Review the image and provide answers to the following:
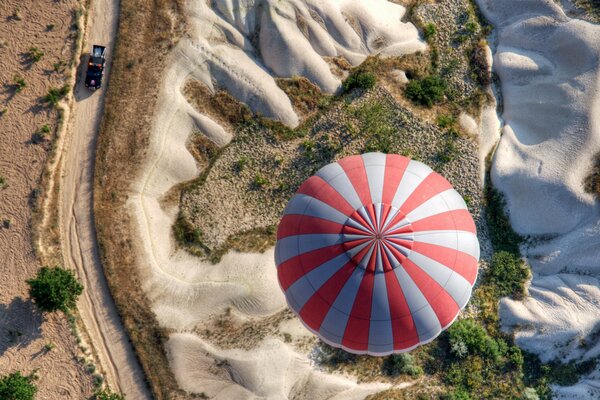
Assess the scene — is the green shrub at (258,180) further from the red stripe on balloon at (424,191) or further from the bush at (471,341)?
the bush at (471,341)

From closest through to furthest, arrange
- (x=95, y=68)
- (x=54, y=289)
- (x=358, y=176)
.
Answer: (x=358, y=176) < (x=54, y=289) < (x=95, y=68)

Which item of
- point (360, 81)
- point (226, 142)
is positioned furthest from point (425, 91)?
point (226, 142)

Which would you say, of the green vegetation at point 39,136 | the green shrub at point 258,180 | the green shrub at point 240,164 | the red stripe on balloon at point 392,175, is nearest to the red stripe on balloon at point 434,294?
the red stripe on balloon at point 392,175

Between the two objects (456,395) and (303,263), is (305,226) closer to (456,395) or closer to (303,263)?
(303,263)

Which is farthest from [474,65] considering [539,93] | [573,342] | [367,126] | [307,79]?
[573,342]

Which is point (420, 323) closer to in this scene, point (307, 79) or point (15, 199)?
point (307, 79)
